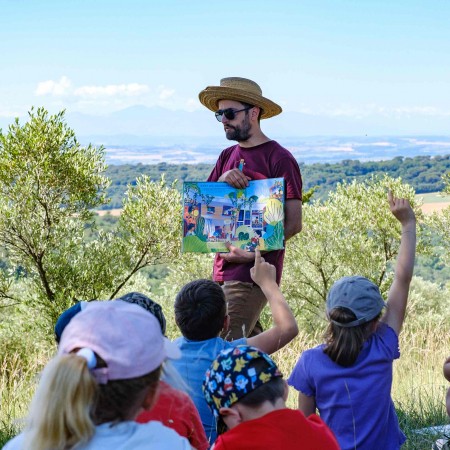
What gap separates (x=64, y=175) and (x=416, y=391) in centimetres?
1253

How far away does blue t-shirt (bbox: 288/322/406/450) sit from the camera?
3455 mm

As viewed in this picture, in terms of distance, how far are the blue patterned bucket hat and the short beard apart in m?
2.75

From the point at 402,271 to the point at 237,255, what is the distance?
127 centimetres

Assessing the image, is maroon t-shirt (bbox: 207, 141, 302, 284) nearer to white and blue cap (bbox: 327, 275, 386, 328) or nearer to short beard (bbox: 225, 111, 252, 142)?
short beard (bbox: 225, 111, 252, 142)

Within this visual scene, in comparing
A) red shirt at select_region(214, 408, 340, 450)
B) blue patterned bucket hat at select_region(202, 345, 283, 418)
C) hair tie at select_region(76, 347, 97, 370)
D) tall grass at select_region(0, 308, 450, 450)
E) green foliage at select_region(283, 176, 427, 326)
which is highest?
hair tie at select_region(76, 347, 97, 370)

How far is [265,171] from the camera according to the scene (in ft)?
16.9

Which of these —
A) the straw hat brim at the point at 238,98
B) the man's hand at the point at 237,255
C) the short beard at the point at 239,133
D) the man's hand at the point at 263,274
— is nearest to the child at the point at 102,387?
the man's hand at the point at 263,274

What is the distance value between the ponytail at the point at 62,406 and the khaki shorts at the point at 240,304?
301 centimetres

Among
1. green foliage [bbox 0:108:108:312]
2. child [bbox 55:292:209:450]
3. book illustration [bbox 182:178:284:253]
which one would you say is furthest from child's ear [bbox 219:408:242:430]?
green foliage [bbox 0:108:108:312]

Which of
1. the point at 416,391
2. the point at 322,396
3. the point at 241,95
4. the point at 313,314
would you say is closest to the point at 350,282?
the point at 322,396

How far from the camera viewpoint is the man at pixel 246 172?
5000 millimetres

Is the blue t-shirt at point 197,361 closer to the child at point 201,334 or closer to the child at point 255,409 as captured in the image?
the child at point 201,334

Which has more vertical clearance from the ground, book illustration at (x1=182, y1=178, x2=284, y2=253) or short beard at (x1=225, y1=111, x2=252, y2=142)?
short beard at (x1=225, y1=111, x2=252, y2=142)

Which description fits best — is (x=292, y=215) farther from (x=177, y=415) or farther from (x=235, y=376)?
(x=235, y=376)
